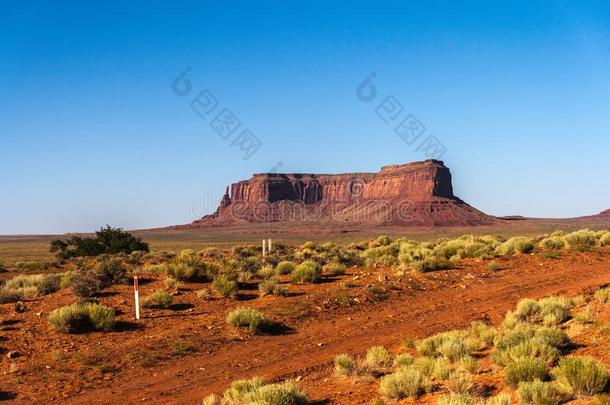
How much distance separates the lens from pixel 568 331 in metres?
9.91

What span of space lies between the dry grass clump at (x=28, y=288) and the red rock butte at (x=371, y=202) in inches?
4814

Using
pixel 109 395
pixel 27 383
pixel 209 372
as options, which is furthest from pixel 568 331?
pixel 27 383

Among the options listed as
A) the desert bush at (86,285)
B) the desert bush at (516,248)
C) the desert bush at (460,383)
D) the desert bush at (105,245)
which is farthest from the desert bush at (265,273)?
the desert bush at (105,245)

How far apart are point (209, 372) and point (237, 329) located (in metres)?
2.78

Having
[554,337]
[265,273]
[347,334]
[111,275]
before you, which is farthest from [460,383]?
[111,275]

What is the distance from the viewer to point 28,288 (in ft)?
54.1

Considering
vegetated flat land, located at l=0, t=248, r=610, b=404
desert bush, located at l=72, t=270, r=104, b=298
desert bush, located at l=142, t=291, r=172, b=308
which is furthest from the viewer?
desert bush, located at l=72, t=270, r=104, b=298

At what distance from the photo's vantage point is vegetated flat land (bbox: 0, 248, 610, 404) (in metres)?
8.97

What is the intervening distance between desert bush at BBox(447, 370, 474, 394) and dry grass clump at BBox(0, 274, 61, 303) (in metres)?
12.5

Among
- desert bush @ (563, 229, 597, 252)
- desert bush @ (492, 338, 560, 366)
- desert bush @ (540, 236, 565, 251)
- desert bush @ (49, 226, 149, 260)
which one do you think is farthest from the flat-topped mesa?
desert bush @ (492, 338, 560, 366)

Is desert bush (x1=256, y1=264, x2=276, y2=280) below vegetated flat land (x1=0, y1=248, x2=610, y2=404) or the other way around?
the other way around

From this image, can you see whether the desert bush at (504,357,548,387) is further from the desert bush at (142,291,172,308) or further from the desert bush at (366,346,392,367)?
the desert bush at (142,291,172,308)

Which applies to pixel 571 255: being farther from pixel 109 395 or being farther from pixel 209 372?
pixel 109 395

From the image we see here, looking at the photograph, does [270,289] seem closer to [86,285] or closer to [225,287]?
[225,287]
